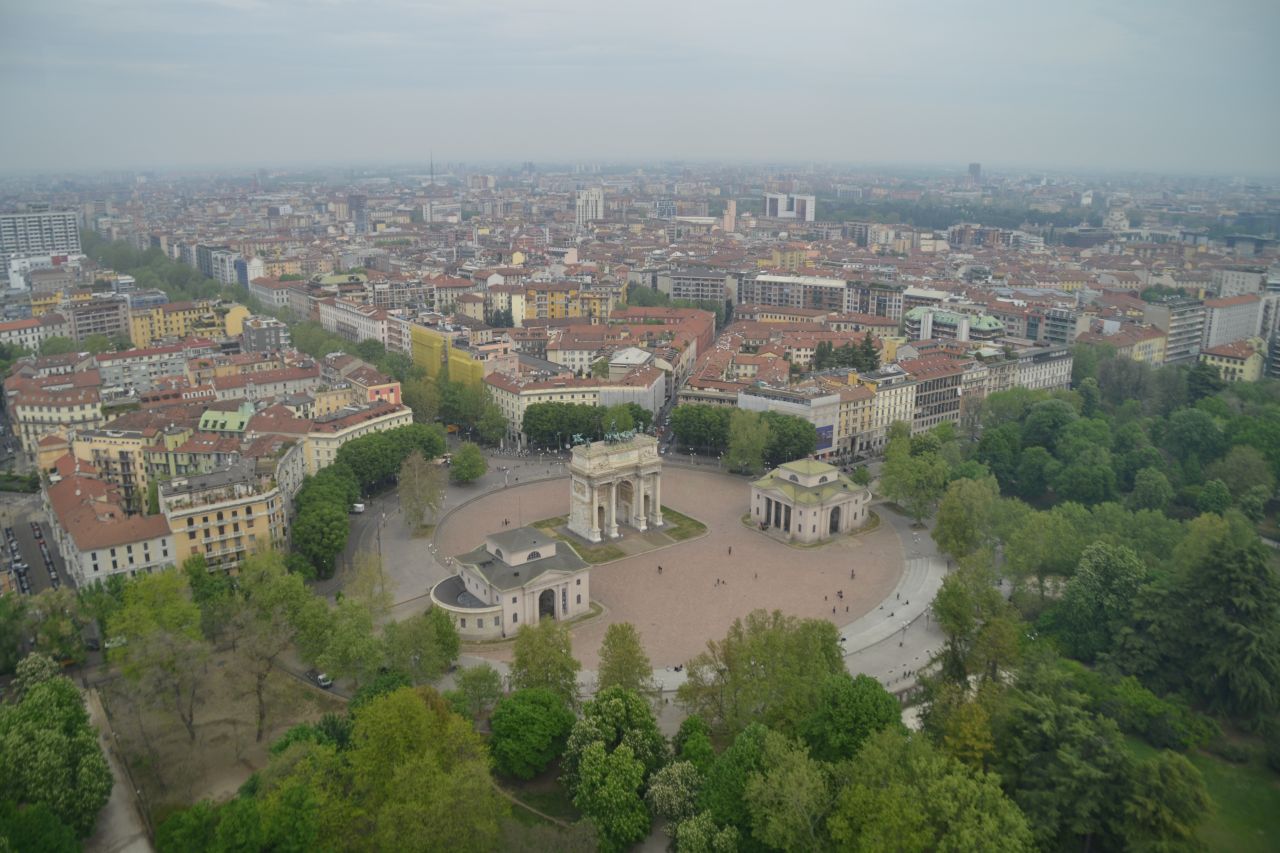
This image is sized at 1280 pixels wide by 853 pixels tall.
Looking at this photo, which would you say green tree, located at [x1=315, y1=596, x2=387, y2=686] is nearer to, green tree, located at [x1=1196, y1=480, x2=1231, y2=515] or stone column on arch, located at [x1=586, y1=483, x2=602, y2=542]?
stone column on arch, located at [x1=586, y1=483, x2=602, y2=542]

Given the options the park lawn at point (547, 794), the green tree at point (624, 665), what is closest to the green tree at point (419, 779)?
the park lawn at point (547, 794)

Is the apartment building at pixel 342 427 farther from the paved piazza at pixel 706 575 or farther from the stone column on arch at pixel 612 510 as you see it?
the stone column on arch at pixel 612 510

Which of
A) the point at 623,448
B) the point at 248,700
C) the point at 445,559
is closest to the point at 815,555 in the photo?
the point at 623,448

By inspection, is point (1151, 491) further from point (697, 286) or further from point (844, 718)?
point (697, 286)

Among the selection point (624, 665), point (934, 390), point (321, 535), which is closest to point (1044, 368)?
point (934, 390)

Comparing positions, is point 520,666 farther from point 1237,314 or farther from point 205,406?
point 1237,314

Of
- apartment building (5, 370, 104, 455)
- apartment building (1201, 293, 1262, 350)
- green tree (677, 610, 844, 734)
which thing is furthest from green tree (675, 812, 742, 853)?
apartment building (1201, 293, 1262, 350)
